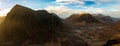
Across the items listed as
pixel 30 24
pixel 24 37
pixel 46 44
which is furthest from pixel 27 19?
pixel 46 44

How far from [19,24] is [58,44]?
12.7 metres

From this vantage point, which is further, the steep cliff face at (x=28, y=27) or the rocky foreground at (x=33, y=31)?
the steep cliff face at (x=28, y=27)

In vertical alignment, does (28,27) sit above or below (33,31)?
above

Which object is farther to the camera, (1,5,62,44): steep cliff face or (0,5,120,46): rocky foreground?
(1,5,62,44): steep cliff face

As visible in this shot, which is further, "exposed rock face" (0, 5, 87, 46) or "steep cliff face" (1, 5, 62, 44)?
"steep cliff face" (1, 5, 62, 44)

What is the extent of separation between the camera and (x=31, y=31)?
6038 cm

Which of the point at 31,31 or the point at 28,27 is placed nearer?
the point at 31,31

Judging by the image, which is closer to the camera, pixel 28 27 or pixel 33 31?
pixel 33 31

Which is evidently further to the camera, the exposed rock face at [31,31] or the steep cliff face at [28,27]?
the steep cliff face at [28,27]

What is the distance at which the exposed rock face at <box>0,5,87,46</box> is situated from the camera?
5719cm

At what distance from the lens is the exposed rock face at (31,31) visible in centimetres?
5719

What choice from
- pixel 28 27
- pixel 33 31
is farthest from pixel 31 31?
pixel 28 27

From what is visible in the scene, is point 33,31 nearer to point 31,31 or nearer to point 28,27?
point 31,31

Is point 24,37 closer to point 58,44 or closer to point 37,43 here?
point 37,43
